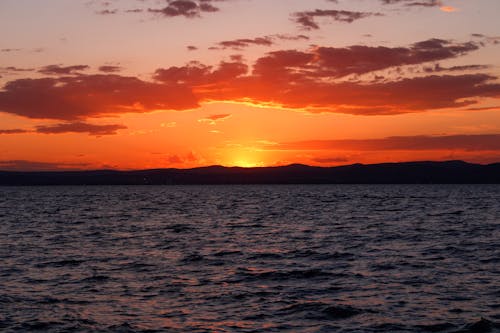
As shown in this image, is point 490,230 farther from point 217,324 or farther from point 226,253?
point 217,324

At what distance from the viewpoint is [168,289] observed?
1069 inches

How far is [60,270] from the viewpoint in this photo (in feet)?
107

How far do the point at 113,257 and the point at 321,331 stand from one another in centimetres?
2075

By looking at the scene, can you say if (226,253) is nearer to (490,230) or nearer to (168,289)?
(168,289)

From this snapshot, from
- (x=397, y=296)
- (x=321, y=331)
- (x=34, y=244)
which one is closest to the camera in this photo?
(x=321, y=331)

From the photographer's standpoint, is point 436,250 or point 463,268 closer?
point 463,268

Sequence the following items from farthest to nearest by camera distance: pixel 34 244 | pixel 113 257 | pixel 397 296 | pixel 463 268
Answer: pixel 34 244
pixel 113 257
pixel 463 268
pixel 397 296

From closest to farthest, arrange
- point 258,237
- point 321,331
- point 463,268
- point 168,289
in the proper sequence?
point 321,331
point 168,289
point 463,268
point 258,237

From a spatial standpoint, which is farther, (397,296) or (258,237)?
(258,237)

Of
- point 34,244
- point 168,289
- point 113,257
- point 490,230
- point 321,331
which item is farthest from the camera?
point 490,230

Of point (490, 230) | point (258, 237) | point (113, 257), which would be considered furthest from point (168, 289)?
point (490, 230)

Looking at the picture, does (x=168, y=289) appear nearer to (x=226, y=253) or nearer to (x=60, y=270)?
(x=60, y=270)

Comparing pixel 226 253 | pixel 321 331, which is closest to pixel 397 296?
pixel 321 331

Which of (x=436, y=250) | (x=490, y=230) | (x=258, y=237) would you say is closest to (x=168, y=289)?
(x=436, y=250)
